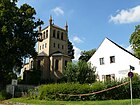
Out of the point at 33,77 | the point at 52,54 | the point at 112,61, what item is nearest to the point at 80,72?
the point at 112,61

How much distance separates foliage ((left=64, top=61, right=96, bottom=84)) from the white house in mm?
2536

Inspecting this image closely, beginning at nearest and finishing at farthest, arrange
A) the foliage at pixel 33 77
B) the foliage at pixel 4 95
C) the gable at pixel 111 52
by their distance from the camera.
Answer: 1. the foliage at pixel 4 95
2. the gable at pixel 111 52
3. the foliage at pixel 33 77

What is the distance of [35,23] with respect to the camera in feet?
156

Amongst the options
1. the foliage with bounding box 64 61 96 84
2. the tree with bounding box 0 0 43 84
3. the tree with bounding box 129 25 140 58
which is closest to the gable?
the foliage with bounding box 64 61 96 84

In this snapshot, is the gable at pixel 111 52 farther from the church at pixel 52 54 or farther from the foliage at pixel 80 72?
the church at pixel 52 54

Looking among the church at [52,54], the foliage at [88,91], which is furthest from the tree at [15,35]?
the foliage at [88,91]

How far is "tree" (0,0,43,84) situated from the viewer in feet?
136

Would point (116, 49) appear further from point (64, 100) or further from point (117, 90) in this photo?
point (64, 100)

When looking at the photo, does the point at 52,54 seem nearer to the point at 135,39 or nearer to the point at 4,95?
the point at 135,39

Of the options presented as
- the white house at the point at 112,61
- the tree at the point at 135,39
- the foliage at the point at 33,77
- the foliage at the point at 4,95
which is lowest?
the foliage at the point at 4,95

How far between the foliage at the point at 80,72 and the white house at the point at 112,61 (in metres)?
2.54

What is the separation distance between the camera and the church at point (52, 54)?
5834cm

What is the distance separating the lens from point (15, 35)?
44.2m

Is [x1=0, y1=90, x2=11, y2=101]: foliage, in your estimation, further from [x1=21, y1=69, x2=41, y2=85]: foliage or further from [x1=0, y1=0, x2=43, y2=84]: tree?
[x1=21, y1=69, x2=41, y2=85]: foliage
